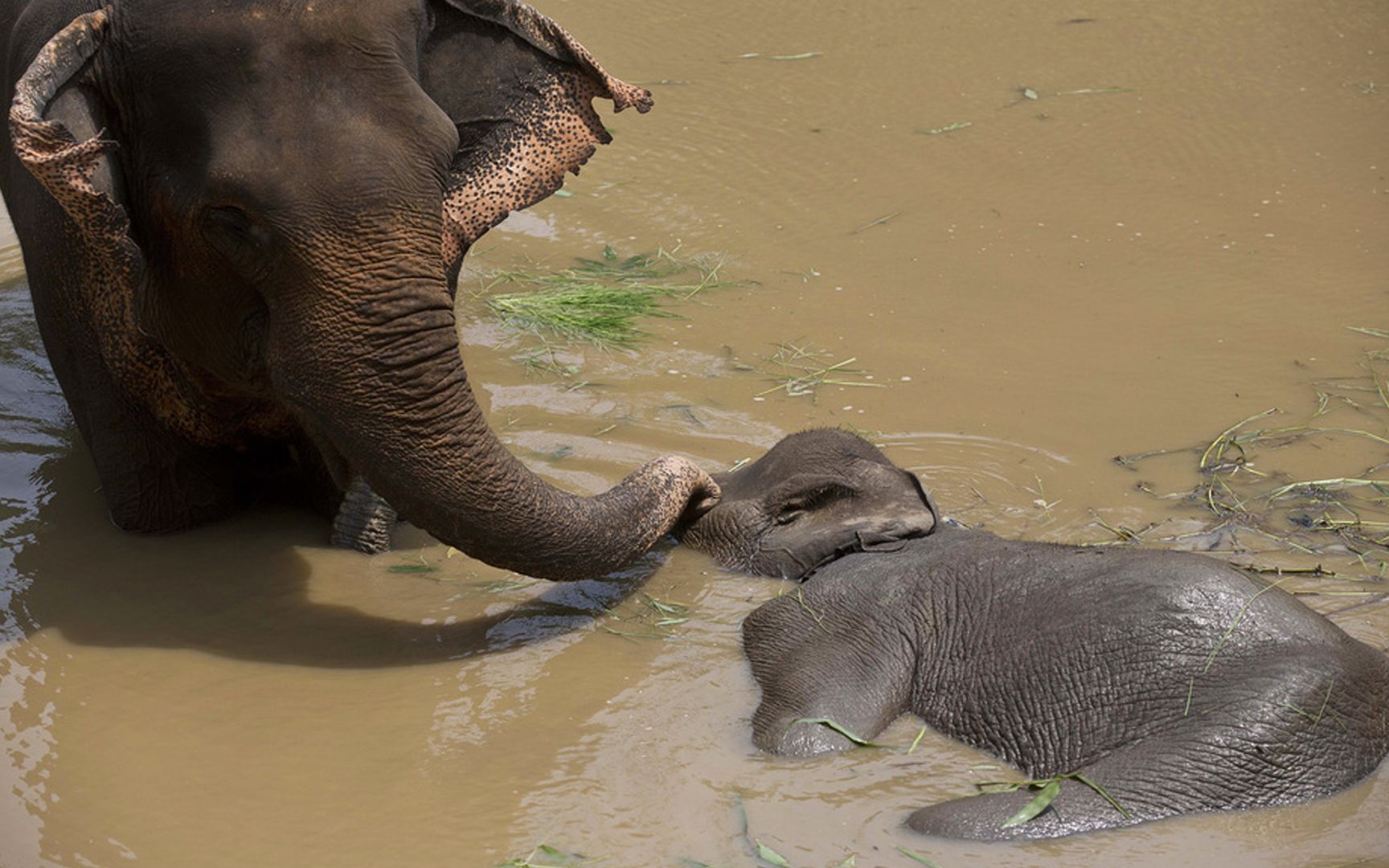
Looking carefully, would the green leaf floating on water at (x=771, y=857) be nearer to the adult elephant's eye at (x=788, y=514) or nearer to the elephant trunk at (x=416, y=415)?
the elephant trunk at (x=416, y=415)

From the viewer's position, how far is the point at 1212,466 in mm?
5398

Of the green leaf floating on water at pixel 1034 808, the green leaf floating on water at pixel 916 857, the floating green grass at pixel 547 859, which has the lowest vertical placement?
the green leaf floating on water at pixel 916 857

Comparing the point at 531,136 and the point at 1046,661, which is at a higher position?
the point at 531,136

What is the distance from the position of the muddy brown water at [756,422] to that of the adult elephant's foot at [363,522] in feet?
0.28

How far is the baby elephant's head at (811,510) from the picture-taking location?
479 cm

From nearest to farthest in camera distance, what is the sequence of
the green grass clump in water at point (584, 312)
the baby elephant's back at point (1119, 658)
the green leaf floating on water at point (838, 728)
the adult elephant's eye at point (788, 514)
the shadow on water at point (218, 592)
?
the baby elephant's back at point (1119, 658)
the green leaf floating on water at point (838, 728)
the shadow on water at point (218, 592)
the adult elephant's eye at point (788, 514)
the green grass clump in water at point (584, 312)

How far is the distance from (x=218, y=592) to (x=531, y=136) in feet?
5.30

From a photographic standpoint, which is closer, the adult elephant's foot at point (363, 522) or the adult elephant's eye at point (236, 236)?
the adult elephant's eye at point (236, 236)

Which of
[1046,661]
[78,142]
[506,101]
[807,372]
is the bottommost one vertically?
[1046,661]

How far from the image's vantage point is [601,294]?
682cm

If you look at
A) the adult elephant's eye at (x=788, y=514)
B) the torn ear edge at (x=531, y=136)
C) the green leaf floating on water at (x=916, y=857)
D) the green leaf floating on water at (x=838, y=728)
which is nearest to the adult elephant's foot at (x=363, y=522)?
the torn ear edge at (x=531, y=136)

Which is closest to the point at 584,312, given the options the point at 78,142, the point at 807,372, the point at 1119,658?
the point at 807,372

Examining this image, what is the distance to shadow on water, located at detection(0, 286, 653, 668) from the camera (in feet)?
15.5

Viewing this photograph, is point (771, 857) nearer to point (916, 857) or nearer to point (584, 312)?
point (916, 857)
